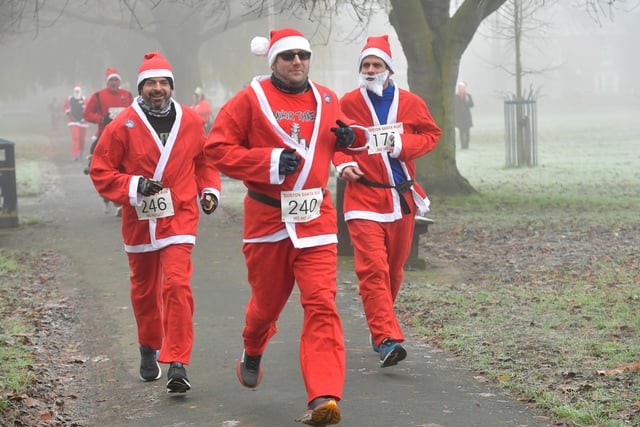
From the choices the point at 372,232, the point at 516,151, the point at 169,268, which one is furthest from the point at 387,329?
the point at 516,151

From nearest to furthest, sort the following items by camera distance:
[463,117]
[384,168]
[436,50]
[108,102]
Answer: [384,168] < [108,102] < [436,50] < [463,117]

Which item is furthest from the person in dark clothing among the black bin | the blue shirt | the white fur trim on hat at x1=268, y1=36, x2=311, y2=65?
the white fur trim on hat at x1=268, y1=36, x2=311, y2=65

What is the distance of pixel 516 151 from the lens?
2997 cm

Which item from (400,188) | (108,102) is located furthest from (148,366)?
(108,102)

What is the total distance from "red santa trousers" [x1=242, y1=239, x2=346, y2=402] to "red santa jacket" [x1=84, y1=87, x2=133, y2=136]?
31.6 feet

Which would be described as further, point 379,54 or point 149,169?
point 379,54

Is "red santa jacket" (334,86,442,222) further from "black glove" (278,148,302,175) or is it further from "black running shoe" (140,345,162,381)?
"black glove" (278,148,302,175)

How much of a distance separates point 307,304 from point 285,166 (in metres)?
0.71

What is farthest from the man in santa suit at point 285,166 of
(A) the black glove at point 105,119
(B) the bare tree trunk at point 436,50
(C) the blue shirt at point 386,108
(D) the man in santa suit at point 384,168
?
(B) the bare tree trunk at point 436,50

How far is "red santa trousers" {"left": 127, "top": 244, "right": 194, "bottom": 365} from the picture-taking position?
671 centimetres

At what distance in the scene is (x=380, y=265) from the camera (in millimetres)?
7480

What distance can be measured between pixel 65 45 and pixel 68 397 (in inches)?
1651

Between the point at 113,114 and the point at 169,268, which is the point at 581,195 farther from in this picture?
the point at 169,268

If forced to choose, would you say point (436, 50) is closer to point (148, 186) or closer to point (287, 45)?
point (148, 186)
